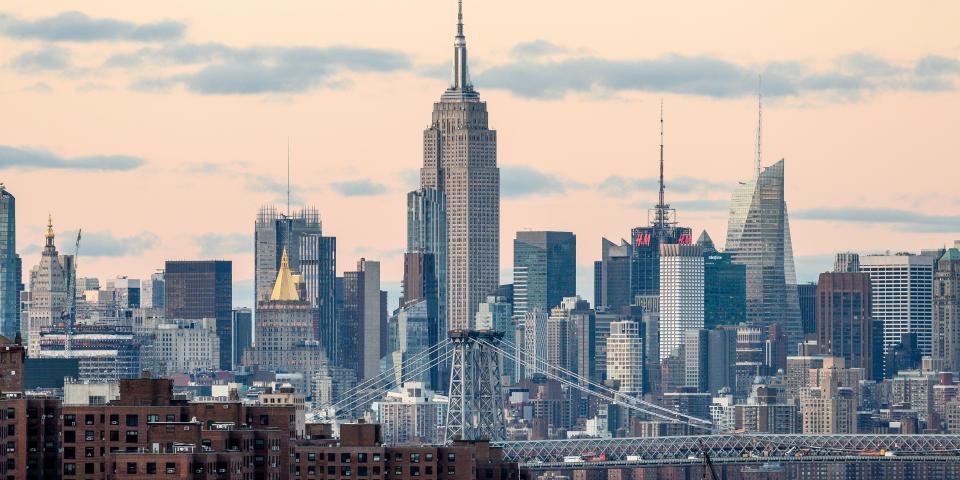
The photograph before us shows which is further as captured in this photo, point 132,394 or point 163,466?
point 132,394

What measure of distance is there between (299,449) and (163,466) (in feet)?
97.5

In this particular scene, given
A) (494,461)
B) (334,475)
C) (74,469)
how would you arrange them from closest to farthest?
(74,469)
(334,475)
(494,461)

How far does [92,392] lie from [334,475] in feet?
76.9

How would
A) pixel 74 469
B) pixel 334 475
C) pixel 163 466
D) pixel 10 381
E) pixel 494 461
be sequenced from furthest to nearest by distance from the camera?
pixel 494 461, pixel 334 475, pixel 10 381, pixel 74 469, pixel 163 466

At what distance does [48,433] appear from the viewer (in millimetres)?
114188

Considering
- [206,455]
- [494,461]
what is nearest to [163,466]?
[206,455]

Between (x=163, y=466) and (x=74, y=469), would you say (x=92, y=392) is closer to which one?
(x=74, y=469)

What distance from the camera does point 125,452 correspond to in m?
108

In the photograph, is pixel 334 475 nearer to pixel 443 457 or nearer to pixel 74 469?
pixel 443 457

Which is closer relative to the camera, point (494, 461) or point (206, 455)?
point (206, 455)

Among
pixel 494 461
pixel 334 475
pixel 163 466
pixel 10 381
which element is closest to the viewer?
pixel 163 466

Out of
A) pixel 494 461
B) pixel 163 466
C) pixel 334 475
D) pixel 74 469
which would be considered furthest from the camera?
pixel 494 461

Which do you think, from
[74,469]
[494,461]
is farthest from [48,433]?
[494,461]

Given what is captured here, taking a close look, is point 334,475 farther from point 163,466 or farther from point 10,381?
point 163,466
